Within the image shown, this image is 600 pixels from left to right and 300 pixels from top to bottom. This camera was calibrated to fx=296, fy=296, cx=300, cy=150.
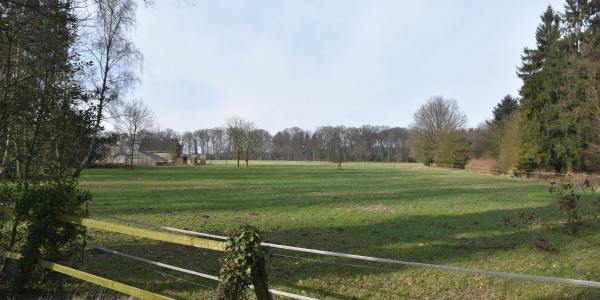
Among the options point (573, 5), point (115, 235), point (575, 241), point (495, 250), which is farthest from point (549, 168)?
point (115, 235)

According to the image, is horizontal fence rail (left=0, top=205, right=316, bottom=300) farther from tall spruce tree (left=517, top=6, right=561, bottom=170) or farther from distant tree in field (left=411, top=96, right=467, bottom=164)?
distant tree in field (left=411, top=96, right=467, bottom=164)

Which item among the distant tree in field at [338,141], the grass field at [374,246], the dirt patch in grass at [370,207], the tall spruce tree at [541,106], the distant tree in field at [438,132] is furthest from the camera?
the distant tree in field at [338,141]

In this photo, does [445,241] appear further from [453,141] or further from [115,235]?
[453,141]

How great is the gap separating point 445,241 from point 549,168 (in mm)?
29288

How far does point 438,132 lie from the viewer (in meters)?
52.9

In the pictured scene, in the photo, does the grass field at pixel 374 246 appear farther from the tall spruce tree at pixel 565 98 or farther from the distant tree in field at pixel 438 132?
the distant tree in field at pixel 438 132

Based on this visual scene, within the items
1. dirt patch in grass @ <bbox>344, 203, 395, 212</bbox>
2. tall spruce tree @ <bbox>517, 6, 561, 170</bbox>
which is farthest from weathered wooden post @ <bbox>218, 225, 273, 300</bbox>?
tall spruce tree @ <bbox>517, 6, 561, 170</bbox>

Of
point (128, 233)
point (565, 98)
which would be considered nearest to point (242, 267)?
point (128, 233)

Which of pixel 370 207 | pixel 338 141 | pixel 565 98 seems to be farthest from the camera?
pixel 338 141

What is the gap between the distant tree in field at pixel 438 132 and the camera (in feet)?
154

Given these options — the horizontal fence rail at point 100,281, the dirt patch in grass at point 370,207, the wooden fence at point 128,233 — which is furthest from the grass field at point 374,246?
the wooden fence at point 128,233

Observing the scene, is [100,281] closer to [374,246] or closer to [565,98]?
[374,246]

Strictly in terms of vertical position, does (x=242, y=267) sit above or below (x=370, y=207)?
above

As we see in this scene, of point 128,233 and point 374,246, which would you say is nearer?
point 128,233
